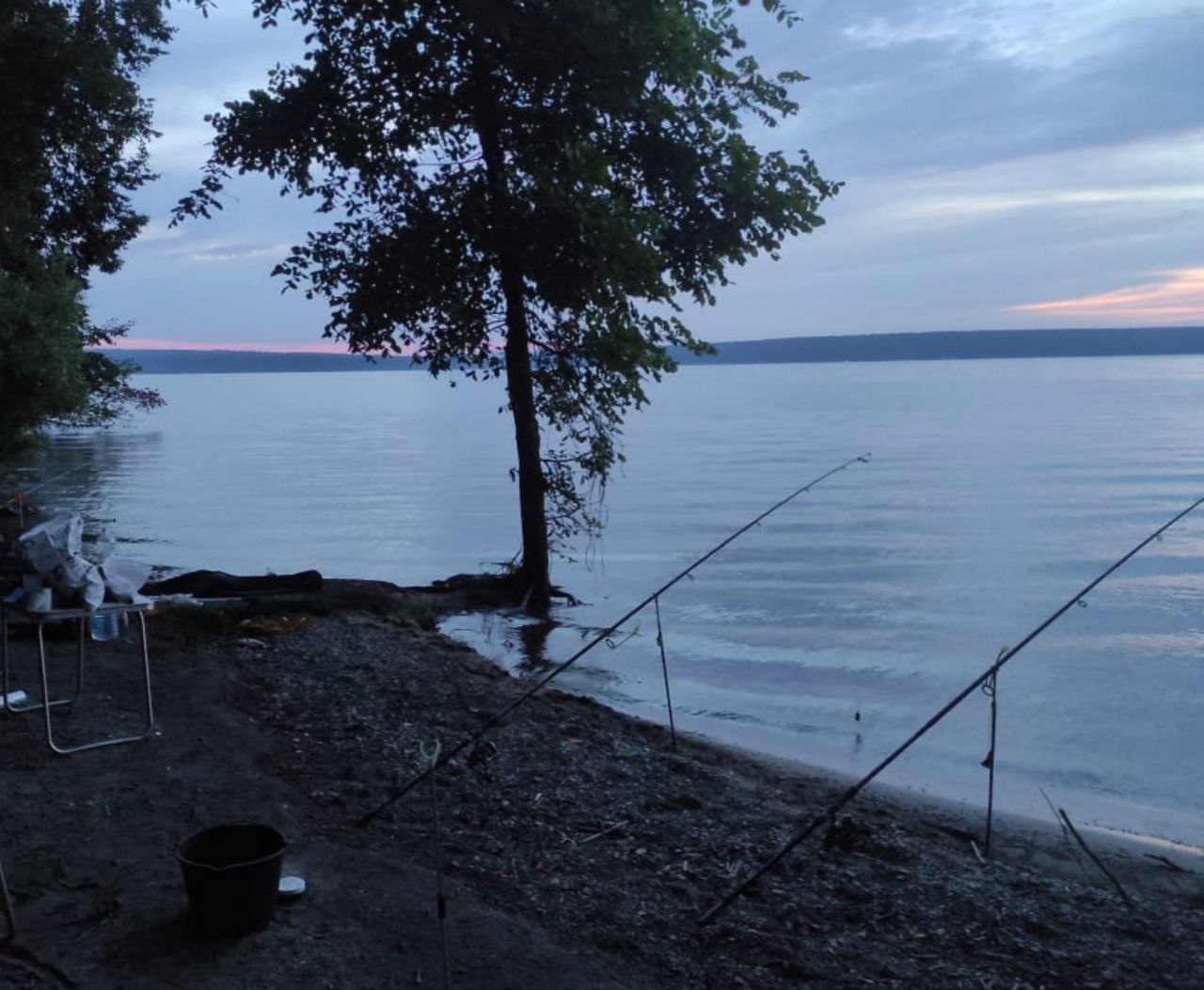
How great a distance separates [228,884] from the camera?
3.85m

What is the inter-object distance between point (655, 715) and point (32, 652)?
5.30 meters

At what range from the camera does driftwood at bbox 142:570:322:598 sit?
1102 centimetres

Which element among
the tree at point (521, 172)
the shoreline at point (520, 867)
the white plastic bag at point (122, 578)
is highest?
the tree at point (521, 172)

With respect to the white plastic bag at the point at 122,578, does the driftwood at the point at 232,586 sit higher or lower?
lower

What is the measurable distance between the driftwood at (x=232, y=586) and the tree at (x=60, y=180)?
5.73 meters

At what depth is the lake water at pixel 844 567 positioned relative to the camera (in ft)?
32.8

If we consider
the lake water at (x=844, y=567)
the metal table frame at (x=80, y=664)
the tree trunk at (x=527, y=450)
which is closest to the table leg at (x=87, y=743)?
the metal table frame at (x=80, y=664)

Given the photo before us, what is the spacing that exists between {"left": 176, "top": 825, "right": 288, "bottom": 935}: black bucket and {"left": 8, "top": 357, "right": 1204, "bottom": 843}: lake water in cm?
363

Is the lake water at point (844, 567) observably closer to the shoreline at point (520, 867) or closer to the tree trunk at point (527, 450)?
the tree trunk at point (527, 450)

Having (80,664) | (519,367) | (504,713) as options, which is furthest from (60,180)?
(504,713)

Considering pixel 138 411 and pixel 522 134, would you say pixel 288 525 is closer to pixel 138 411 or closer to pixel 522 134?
pixel 522 134

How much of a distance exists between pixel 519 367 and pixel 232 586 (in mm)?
4033

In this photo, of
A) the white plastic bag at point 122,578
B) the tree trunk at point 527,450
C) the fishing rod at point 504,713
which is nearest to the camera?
the fishing rod at point 504,713

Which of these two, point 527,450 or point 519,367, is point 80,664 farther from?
point 527,450
